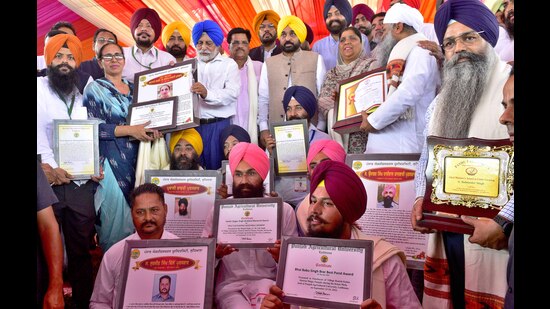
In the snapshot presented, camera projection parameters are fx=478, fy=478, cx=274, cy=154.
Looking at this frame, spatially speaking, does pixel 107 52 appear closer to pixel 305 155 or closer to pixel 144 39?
pixel 144 39

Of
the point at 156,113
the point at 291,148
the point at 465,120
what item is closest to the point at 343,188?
the point at 465,120

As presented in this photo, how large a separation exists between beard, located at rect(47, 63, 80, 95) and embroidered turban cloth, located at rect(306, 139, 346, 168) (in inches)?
79.2

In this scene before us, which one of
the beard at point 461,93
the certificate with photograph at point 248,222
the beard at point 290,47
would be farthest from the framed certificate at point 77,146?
the beard at point 461,93

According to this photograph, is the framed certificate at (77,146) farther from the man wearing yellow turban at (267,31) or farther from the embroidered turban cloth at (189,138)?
the man wearing yellow turban at (267,31)

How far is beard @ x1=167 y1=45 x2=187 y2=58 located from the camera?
14.0ft

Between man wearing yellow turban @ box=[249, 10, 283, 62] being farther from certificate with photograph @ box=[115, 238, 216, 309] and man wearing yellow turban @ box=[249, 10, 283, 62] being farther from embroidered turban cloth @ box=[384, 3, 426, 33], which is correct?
certificate with photograph @ box=[115, 238, 216, 309]

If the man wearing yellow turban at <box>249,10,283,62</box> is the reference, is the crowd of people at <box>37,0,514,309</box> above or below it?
below

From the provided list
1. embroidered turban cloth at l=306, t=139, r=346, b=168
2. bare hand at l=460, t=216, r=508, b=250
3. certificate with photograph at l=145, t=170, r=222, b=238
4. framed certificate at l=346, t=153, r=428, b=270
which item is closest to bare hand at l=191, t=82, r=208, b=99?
certificate with photograph at l=145, t=170, r=222, b=238

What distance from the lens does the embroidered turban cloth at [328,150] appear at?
342 cm

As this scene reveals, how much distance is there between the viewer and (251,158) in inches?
136

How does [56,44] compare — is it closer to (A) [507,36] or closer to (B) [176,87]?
(B) [176,87]

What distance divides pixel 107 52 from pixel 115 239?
60.8 inches

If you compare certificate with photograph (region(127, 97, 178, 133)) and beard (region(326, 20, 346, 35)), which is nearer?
certificate with photograph (region(127, 97, 178, 133))
